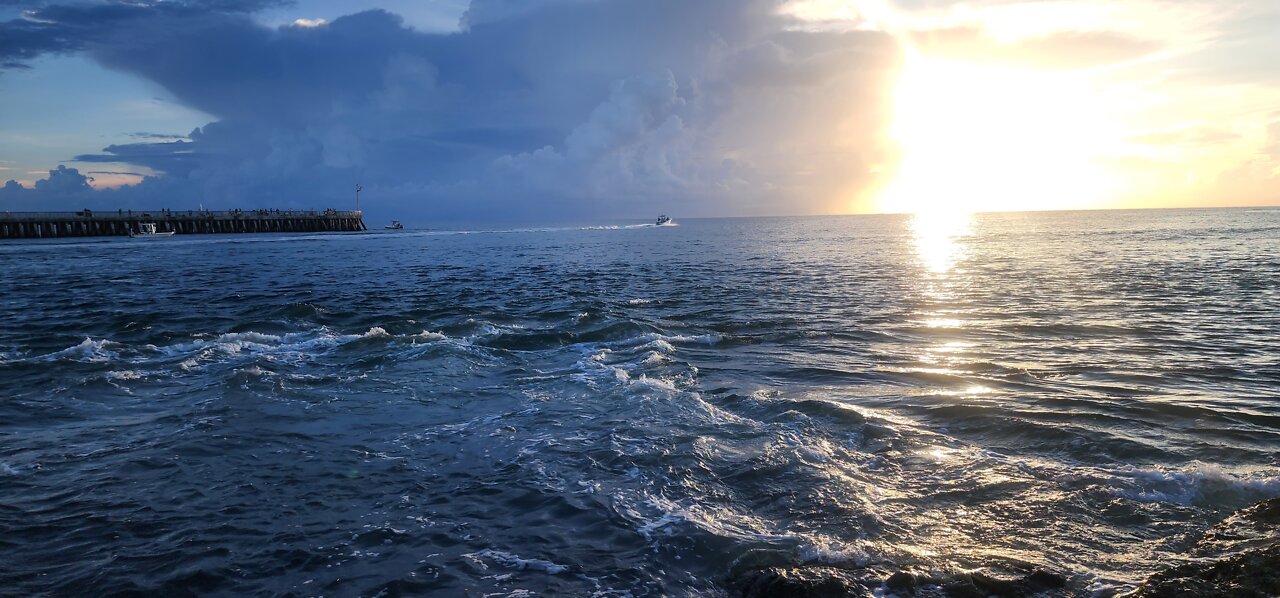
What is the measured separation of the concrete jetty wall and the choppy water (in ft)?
320

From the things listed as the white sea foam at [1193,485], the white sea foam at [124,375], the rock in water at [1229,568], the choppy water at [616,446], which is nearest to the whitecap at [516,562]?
the choppy water at [616,446]

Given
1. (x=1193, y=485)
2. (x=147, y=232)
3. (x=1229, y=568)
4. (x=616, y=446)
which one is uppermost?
(x=147, y=232)

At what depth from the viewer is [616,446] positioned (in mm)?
10398

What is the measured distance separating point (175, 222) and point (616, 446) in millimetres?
127184

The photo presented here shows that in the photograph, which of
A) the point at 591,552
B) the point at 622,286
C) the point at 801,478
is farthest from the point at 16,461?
the point at 622,286

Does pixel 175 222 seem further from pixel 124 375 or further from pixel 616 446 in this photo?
pixel 616 446

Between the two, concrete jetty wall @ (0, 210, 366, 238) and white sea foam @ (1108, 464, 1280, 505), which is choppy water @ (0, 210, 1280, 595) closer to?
white sea foam @ (1108, 464, 1280, 505)

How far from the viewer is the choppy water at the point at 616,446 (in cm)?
682

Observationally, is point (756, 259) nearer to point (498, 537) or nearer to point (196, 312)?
point (196, 312)

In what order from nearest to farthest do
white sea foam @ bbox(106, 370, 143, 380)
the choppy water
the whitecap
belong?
the whitecap < the choppy water < white sea foam @ bbox(106, 370, 143, 380)

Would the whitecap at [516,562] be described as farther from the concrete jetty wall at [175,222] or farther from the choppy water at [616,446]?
the concrete jetty wall at [175,222]

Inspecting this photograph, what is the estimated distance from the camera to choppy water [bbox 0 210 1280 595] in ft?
22.4

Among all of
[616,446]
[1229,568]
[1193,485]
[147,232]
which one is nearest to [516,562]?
[616,446]

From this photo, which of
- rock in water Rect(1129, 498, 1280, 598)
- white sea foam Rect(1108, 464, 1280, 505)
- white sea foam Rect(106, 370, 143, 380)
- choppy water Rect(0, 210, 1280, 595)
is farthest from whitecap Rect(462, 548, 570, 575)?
white sea foam Rect(106, 370, 143, 380)
